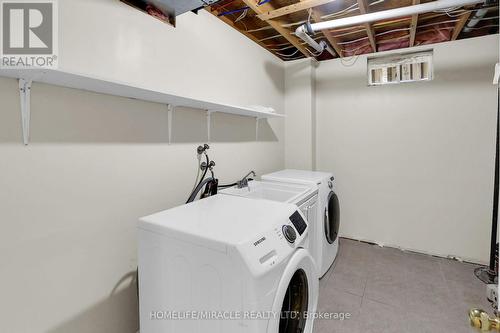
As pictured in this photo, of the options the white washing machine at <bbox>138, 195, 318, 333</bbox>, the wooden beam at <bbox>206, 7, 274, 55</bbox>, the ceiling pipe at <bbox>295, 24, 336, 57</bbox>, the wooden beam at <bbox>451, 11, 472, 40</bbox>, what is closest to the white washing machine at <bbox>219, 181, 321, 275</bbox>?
the white washing machine at <bbox>138, 195, 318, 333</bbox>

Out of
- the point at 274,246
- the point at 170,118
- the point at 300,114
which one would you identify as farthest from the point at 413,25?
the point at 274,246

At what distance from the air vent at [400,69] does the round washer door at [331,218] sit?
166 cm

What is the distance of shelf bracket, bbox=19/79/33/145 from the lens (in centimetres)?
112

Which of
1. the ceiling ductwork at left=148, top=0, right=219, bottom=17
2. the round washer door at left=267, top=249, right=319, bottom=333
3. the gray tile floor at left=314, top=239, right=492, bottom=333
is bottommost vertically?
the gray tile floor at left=314, top=239, right=492, bottom=333

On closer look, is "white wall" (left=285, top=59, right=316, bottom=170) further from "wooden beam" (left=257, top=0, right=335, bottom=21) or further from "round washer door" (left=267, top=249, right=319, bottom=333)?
"round washer door" (left=267, top=249, right=319, bottom=333)

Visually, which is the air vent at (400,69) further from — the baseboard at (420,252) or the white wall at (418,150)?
the baseboard at (420,252)

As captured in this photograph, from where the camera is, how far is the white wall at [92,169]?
1125 millimetres

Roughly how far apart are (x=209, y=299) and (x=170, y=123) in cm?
125

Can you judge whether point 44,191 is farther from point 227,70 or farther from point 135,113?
point 227,70

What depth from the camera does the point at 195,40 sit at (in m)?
2.00

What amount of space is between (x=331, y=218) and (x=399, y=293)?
86 cm

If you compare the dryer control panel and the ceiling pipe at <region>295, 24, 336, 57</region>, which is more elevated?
the ceiling pipe at <region>295, 24, 336, 57</region>

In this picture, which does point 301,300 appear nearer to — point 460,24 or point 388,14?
point 388,14

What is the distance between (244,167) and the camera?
105 inches
